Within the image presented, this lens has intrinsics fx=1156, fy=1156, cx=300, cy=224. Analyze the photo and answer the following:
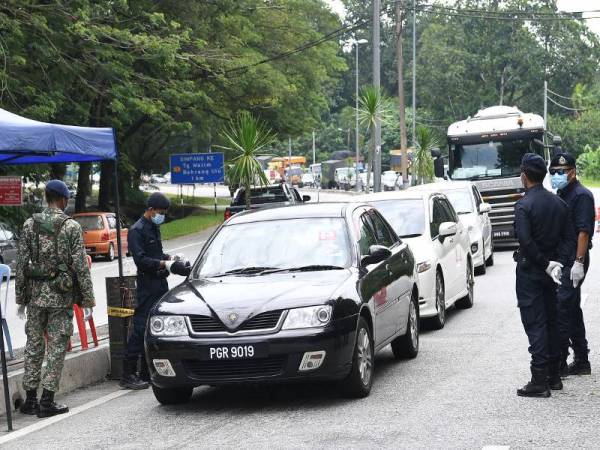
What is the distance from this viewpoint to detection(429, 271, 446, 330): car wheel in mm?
13914

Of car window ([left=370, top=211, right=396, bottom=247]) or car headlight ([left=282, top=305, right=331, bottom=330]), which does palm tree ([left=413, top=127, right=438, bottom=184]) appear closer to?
car window ([left=370, top=211, right=396, bottom=247])

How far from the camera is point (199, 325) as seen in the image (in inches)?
351

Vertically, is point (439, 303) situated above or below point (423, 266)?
below

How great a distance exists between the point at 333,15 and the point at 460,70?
4829 centimetres

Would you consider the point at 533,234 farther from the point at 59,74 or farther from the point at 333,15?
the point at 333,15

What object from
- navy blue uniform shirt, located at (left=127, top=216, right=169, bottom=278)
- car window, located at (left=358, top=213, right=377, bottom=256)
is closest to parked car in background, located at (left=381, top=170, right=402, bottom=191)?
car window, located at (left=358, top=213, right=377, bottom=256)

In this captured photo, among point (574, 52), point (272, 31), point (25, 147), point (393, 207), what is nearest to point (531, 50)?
point (574, 52)

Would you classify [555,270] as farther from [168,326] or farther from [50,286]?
[50,286]

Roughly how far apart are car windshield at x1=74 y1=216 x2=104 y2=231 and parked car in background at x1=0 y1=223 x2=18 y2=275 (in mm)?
5412

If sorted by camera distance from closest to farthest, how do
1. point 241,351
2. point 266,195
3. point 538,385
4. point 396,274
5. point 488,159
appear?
point 241,351
point 538,385
point 396,274
point 488,159
point 266,195

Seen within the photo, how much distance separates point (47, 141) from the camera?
407 inches

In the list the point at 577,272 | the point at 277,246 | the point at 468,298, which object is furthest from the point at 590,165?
the point at 577,272

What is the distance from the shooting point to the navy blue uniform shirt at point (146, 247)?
34.8ft

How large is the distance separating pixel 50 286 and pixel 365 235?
297 centimetres
